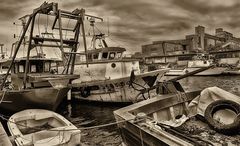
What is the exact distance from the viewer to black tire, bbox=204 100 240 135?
5.35m

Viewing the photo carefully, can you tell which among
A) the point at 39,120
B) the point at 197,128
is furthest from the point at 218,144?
the point at 39,120

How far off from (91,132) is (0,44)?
2037cm

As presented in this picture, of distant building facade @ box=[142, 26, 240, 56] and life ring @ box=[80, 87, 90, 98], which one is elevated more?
distant building facade @ box=[142, 26, 240, 56]

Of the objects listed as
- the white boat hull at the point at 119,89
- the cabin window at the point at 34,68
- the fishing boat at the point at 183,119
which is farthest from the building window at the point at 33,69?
the fishing boat at the point at 183,119

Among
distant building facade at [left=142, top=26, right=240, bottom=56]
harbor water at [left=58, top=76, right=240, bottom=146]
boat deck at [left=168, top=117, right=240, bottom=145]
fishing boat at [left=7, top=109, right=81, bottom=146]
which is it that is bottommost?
harbor water at [left=58, top=76, right=240, bottom=146]

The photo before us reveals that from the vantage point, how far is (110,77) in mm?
16359

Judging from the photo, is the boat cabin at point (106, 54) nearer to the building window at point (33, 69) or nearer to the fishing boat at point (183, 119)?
the building window at point (33, 69)

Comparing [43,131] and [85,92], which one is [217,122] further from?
[85,92]

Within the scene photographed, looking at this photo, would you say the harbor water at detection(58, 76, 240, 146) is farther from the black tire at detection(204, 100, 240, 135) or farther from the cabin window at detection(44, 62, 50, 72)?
the black tire at detection(204, 100, 240, 135)

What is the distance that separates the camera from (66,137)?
6883mm

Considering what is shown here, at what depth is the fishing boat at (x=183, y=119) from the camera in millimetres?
4367

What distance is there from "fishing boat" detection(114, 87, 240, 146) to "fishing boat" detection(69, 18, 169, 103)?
25.5ft

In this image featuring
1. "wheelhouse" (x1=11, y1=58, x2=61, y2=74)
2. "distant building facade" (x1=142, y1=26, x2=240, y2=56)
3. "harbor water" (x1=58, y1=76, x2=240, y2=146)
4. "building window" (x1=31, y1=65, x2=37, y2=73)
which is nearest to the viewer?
"harbor water" (x1=58, y1=76, x2=240, y2=146)

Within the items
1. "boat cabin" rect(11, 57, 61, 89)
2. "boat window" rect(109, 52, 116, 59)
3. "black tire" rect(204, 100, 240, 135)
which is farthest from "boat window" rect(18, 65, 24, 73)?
"black tire" rect(204, 100, 240, 135)
